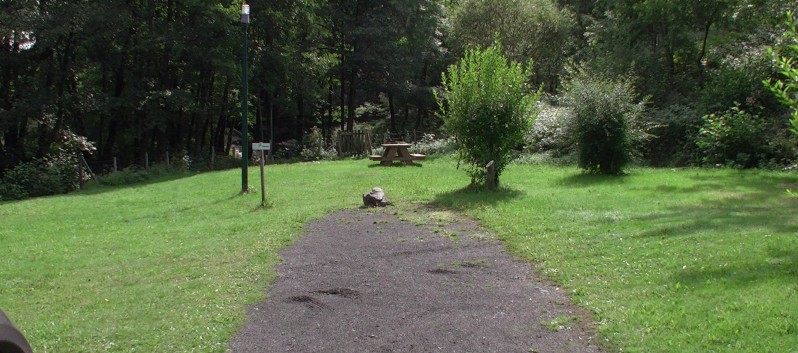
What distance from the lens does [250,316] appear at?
20.7 feet

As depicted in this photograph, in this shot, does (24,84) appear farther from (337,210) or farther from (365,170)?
(337,210)

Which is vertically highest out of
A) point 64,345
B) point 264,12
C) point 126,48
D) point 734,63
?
point 264,12

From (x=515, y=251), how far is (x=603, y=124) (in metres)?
8.89

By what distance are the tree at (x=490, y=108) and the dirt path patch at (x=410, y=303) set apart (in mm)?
5213

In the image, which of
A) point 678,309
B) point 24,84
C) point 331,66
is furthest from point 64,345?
point 331,66

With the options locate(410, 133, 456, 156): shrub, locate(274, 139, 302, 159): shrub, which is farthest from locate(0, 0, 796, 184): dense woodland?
locate(410, 133, 456, 156): shrub

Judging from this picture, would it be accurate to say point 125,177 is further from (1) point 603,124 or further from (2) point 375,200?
(1) point 603,124

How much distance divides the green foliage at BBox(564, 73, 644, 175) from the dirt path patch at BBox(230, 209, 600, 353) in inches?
315

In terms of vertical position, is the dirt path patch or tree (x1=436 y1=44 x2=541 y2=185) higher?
tree (x1=436 y1=44 x2=541 y2=185)

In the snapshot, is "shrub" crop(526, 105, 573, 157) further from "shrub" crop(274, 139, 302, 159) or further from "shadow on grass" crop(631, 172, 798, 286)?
"shrub" crop(274, 139, 302, 159)

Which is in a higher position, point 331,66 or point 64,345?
point 331,66

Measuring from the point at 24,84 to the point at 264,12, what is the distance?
11.9 metres

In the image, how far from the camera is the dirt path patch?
548 cm

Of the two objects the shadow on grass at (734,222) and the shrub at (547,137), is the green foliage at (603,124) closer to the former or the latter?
the shadow on grass at (734,222)
